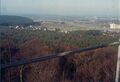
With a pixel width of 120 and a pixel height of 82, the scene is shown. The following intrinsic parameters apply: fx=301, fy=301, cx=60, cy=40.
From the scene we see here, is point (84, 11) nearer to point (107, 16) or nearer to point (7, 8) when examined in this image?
point (107, 16)

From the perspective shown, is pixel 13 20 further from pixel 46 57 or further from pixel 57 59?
pixel 57 59

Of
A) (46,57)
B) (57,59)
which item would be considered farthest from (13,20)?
(57,59)

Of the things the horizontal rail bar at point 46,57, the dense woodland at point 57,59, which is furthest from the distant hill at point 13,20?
the horizontal rail bar at point 46,57

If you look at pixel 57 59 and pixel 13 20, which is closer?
pixel 13 20

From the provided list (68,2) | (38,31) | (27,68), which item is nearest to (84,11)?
(68,2)

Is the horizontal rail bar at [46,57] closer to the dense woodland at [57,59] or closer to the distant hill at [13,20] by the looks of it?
the dense woodland at [57,59]

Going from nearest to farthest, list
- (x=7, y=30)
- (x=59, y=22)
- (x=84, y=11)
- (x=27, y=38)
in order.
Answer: (x=7, y=30) → (x=27, y=38) → (x=59, y=22) → (x=84, y=11)
